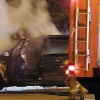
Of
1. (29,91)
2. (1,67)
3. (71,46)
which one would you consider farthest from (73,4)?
(29,91)

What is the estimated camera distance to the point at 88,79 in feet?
29.6

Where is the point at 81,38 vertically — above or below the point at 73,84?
above

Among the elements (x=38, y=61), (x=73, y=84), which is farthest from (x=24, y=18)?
(x=73, y=84)

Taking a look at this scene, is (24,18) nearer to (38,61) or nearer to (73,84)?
(38,61)

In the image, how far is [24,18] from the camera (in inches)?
533

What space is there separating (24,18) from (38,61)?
1.46 m

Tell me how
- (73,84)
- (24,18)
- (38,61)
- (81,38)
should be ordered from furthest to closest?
(38,61)
(24,18)
(73,84)
(81,38)

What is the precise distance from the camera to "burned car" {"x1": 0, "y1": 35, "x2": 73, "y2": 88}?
13656 mm

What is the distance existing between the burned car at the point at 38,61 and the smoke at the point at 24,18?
0.96ft

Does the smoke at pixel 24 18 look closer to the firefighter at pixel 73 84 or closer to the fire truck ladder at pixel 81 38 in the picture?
the firefighter at pixel 73 84

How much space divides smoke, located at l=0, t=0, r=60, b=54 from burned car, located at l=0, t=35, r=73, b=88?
292mm

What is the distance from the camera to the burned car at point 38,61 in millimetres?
13656

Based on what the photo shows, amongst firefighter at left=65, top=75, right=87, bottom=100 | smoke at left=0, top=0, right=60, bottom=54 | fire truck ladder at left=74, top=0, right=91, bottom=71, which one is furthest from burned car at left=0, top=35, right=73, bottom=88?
fire truck ladder at left=74, top=0, right=91, bottom=71

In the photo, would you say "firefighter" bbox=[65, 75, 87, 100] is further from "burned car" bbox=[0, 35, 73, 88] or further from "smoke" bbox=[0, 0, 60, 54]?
"smoke" bbox=[0, 0, 60, 54]
